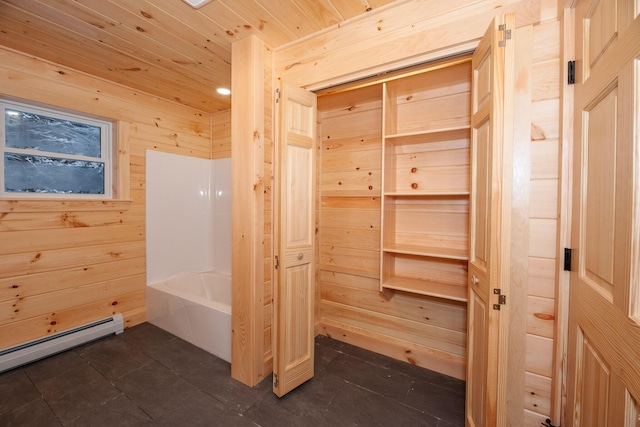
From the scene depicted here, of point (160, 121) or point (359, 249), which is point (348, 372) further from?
point (160, 121)

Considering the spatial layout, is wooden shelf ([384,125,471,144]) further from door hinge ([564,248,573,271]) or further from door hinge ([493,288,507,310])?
door hinge ([493,288,507,310])

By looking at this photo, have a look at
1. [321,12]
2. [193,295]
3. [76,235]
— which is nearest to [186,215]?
[76,235]

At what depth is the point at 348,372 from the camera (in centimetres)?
204

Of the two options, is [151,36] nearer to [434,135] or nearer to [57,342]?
[434,135]

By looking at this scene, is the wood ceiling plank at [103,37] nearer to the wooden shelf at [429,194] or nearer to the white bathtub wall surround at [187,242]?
the white bathtub wall surround at [187,242]

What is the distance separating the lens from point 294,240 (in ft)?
5.93

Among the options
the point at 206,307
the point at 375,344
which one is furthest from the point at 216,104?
the point at 375,344

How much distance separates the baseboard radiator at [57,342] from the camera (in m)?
1.99

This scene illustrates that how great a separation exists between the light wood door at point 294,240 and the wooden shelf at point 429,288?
2.27 ft

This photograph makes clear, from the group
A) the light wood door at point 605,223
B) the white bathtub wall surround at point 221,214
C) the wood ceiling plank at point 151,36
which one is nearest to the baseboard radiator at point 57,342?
the white bathtub wall surround at point 221,214

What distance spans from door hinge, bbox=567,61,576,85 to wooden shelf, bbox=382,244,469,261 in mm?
1103

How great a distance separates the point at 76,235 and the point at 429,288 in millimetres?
3127

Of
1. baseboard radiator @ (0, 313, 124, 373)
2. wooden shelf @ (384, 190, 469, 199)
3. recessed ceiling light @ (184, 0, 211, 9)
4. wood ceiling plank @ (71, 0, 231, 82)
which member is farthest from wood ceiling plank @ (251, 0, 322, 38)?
baseboard radiator @ (0, 313, 124, 373)

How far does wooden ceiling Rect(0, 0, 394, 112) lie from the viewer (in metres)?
1.55
